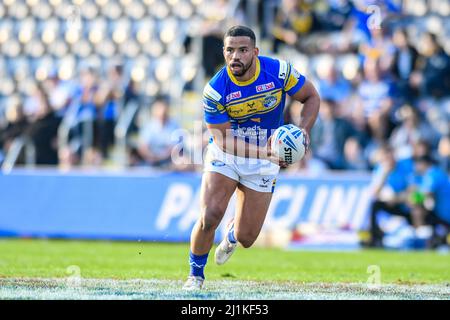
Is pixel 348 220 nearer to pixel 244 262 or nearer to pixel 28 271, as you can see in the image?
pixel 244 262

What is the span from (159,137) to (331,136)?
3.74 meters

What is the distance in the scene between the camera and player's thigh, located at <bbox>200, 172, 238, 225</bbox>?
995cm

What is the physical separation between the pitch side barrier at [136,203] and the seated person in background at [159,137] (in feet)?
2.10

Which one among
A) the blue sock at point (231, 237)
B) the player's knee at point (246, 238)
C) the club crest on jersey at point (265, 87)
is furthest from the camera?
the blue sock at point (231, 237)

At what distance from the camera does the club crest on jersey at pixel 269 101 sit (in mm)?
10234

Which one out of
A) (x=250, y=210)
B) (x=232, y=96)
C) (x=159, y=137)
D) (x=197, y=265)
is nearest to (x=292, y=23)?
(x=159, y=137)

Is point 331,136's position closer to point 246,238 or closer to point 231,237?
point 231,237

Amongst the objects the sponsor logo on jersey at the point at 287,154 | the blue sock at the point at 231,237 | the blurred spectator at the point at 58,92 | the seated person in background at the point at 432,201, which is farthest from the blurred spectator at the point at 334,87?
the sponsor logo on jersey at the point at 287,154

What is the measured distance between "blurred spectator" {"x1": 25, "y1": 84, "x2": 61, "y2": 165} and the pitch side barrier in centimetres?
114

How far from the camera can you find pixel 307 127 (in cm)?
1030

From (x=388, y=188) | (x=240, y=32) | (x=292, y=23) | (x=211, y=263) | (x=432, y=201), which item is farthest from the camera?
(x=292, y=23)

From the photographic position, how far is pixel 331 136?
18.9m

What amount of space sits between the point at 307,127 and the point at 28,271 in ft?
13.4

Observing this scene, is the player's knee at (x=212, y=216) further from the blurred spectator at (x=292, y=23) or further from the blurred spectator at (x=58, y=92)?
the blurred spectator at (x=58, y=92)
